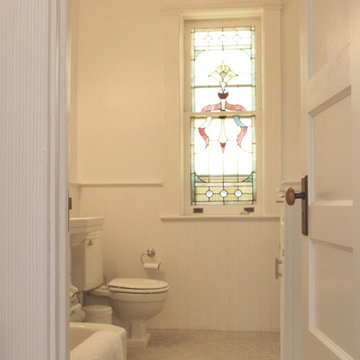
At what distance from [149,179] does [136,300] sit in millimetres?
1070

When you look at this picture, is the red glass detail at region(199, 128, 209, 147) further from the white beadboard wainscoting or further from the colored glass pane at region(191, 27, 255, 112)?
the white beadboard wainscoting

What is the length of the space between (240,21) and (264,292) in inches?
89.4

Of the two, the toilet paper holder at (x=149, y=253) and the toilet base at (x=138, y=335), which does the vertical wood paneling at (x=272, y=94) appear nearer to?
the toilet paper holder at (x=149, y=253)

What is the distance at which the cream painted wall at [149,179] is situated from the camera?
4.21 metres

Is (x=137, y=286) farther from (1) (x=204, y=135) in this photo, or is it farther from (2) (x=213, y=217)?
(1) (x=204, y=135)

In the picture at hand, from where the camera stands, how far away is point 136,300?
12.1 ft

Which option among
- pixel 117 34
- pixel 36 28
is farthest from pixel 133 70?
pixel 36 28

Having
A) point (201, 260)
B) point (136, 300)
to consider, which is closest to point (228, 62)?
point (201, 260)

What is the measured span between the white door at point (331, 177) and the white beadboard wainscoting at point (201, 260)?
2.75 meters

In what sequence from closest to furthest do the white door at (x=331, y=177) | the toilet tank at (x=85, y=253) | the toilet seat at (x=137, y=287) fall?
1. the white door at (x=331, y=177)
2. the toilet tank at (x=85, y=253)
3. the toilet seat at (x=137, y=287)

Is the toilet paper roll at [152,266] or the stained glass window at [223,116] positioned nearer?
the toilet paper roll at [152,266]

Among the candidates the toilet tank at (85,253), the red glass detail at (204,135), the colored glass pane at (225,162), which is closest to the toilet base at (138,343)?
the toilet tank at (85,253)

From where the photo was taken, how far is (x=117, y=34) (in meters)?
4.39

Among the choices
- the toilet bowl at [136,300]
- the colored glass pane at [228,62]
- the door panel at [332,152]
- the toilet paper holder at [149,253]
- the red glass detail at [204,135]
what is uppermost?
the colored glass pane at [228,62]
